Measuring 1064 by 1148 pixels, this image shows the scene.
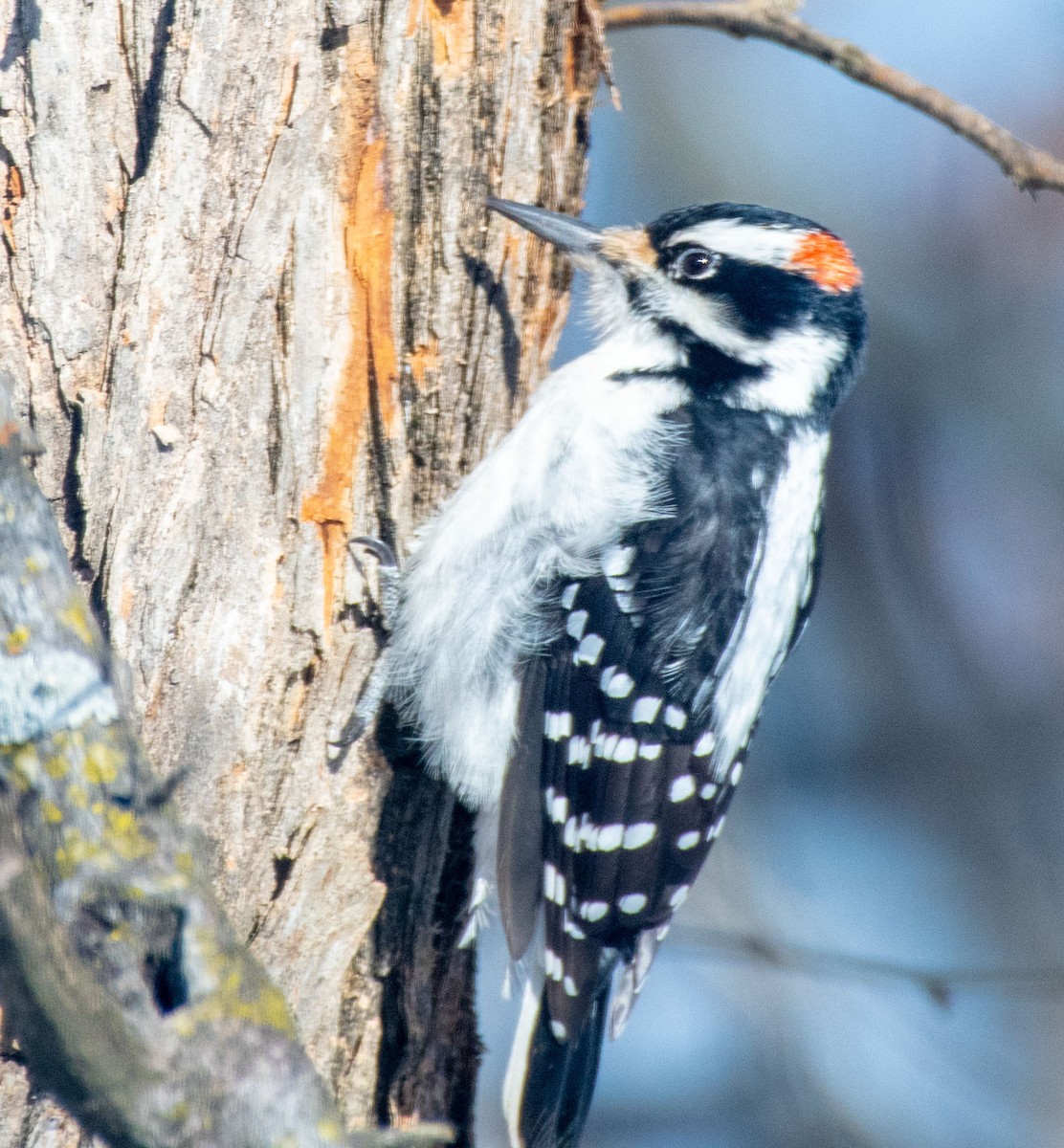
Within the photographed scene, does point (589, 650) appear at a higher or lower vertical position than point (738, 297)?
lower

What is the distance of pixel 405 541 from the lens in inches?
118

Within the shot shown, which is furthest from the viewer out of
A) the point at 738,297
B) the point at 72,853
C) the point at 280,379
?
the point at 738,297

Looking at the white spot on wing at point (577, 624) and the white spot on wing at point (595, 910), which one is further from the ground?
the white spot on wing at point (577, 624)

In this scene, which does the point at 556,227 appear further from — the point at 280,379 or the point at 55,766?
the point at 55,766

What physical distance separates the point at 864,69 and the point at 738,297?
0.68 metres

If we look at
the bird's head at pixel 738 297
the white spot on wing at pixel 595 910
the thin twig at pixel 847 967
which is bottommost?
the thin twig at pixel 847 967

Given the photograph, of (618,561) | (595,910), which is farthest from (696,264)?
(595,910)

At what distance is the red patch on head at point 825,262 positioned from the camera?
325 cm

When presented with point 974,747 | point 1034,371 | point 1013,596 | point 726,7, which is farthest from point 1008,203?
point 726,7

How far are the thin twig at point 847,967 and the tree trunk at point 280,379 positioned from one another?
1174 mm

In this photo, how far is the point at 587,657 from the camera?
9.73 feet

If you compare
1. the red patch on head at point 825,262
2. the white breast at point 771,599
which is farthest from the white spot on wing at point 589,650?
the red patch on head at point 825,262

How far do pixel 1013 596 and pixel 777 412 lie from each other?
3.70 m

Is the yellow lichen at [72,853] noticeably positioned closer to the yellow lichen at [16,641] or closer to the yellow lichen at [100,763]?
the yellow lichen at [100,763]
